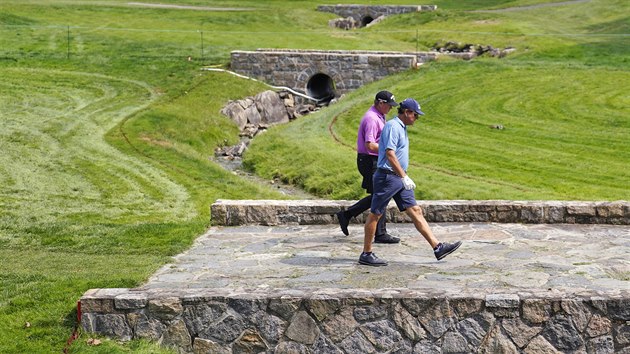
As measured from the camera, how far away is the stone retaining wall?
557 inches

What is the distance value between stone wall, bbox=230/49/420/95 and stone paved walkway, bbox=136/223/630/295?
24.8 metres

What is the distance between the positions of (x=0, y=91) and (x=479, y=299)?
84.0 ft

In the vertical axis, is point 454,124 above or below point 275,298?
below

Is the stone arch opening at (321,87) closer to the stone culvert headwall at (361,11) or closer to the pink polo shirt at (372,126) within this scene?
the stone culvert headwall at (361,11)

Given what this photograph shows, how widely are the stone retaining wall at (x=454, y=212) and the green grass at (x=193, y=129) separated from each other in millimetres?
704

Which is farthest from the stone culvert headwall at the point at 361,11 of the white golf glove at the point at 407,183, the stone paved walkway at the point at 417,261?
the white golf glove at the point at 407,183

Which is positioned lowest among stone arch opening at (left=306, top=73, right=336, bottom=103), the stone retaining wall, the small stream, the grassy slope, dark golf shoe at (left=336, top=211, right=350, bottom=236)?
stone arch opening at (left=306, top=73, right=336, bottom=103)

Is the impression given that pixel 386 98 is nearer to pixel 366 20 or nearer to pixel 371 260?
pixel 371 260

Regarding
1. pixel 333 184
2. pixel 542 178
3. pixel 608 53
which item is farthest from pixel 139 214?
pixel 608 53

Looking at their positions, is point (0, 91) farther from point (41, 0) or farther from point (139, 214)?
point (41, 0)

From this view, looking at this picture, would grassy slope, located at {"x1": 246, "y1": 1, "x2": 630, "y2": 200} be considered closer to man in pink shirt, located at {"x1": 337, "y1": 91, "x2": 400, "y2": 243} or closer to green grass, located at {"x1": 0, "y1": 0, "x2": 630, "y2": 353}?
green grass, located at {"x1": 0, "y1": 0, "x2": 630, "y2": 353}

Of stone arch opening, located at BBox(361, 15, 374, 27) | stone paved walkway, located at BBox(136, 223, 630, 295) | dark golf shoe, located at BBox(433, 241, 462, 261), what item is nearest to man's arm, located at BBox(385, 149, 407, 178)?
dark golf shoe, located at BBox(433, 241, 462, 261)

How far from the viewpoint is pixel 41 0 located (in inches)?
2126

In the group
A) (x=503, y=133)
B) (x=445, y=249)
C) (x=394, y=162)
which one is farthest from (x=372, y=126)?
(x=503, y=133)
